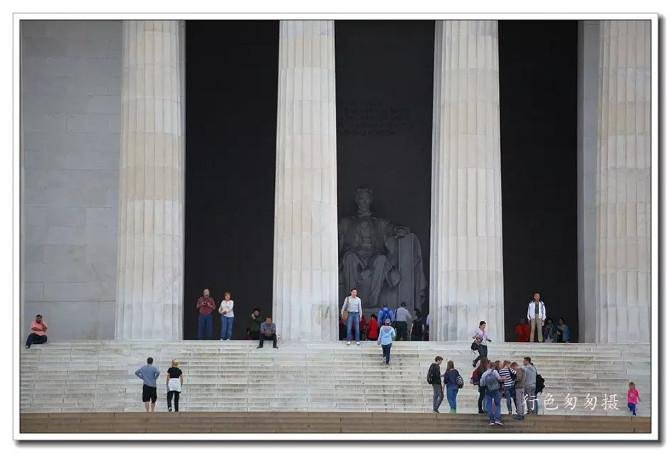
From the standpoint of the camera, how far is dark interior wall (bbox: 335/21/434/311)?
96.7m

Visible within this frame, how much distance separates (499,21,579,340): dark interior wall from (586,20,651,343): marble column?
15180 mm

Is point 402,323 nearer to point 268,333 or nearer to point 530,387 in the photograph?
point 268,333

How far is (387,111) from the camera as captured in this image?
319ft

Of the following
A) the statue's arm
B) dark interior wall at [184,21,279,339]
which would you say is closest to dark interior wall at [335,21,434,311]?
the statue's arm

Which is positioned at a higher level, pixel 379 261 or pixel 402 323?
pixel 379 261

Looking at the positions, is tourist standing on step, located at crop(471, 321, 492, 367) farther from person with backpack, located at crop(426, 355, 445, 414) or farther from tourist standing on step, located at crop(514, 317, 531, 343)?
tourist standing on step, located at crop(514, 317, 531, 343)

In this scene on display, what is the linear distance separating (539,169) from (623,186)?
1748 centimetres

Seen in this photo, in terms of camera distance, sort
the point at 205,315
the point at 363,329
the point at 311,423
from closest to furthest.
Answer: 1. the point at 311,423
2. the point at 205,315
3. the point at 363,329

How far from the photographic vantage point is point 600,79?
80.4 meters

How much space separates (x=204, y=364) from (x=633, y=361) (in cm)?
1570

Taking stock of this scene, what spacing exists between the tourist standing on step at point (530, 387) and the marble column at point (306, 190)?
45.8 feet

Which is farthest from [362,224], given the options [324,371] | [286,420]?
[286,420]

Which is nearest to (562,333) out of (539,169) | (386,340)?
(386,340)
